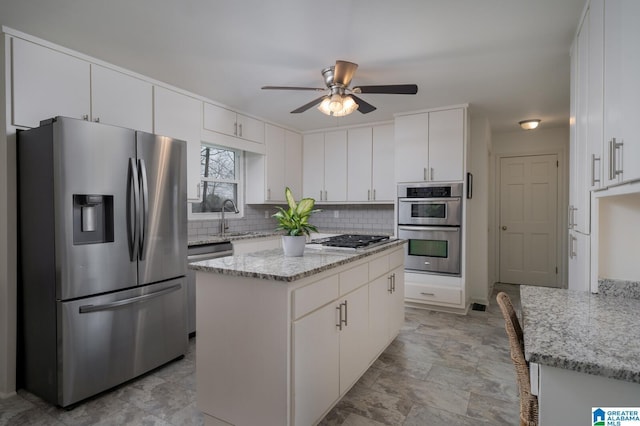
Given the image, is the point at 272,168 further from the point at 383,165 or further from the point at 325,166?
the point at 383,165

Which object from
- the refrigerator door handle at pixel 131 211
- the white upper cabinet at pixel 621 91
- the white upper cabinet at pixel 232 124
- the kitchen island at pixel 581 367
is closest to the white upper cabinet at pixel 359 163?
the white upper cabinet at pixel 232 124

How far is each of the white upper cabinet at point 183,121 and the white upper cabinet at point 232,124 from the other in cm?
14

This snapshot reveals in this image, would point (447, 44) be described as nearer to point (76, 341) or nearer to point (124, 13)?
point (124, 13)

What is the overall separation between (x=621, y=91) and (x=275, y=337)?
68.5 inches

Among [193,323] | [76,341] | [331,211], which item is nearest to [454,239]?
[331,211]

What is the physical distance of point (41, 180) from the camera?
2129 millimetres

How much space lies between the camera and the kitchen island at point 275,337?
1.62 metres

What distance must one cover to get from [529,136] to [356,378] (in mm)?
4805

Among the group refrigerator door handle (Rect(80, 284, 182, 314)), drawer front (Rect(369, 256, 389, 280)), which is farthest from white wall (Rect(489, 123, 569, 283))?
refrigerator door handle (Rect(80, 284, 182, 314))

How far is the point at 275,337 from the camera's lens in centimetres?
163

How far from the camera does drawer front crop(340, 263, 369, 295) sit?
2.08m

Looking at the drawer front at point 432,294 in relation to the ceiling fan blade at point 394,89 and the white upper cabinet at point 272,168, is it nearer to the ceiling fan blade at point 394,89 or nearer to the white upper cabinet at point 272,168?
the white upper cabinet at point 272,168
